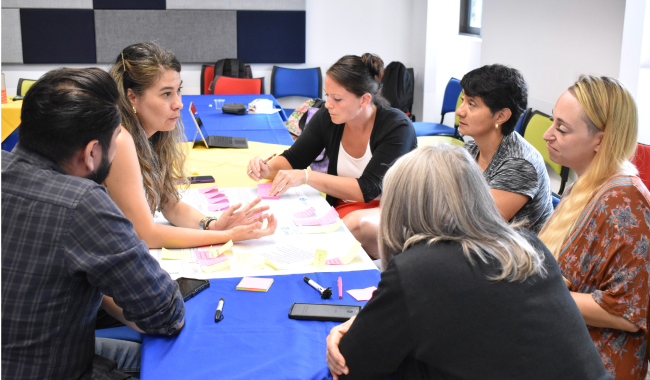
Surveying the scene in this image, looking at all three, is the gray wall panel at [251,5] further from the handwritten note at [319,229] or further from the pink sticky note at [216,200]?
the handwritten note at [319,229]

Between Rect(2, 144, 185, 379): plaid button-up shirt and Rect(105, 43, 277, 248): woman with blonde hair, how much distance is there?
0.52m

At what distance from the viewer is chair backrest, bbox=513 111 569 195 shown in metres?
3.24

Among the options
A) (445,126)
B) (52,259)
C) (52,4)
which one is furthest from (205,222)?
(52,4)

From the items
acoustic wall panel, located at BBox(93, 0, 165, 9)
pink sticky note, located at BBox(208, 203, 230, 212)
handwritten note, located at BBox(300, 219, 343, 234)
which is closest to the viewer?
handwritten note, located at BBox(300, 219, 343, 234)

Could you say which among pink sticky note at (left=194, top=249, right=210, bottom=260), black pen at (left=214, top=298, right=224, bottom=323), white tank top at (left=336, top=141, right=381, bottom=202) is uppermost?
white tank top at (left=336, top=141, right=381, bottom=202)

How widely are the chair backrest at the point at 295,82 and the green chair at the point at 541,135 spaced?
129 inches

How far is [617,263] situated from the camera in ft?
4.32

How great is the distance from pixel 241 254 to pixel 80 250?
618 mm

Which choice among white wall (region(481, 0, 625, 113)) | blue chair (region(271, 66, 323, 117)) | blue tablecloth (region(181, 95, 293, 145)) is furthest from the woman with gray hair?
blue chair (region(271, 66, 323, 117))

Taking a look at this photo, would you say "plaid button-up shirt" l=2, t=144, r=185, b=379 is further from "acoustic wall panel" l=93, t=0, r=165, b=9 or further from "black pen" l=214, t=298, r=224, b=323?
"acoustic wall panel" l=93, t=0, r=165, b=9

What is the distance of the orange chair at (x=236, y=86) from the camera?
19.1ft

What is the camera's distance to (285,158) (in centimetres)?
263

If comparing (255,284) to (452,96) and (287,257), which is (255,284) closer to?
(287,257)

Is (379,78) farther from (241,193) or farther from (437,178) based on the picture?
(437,178)
